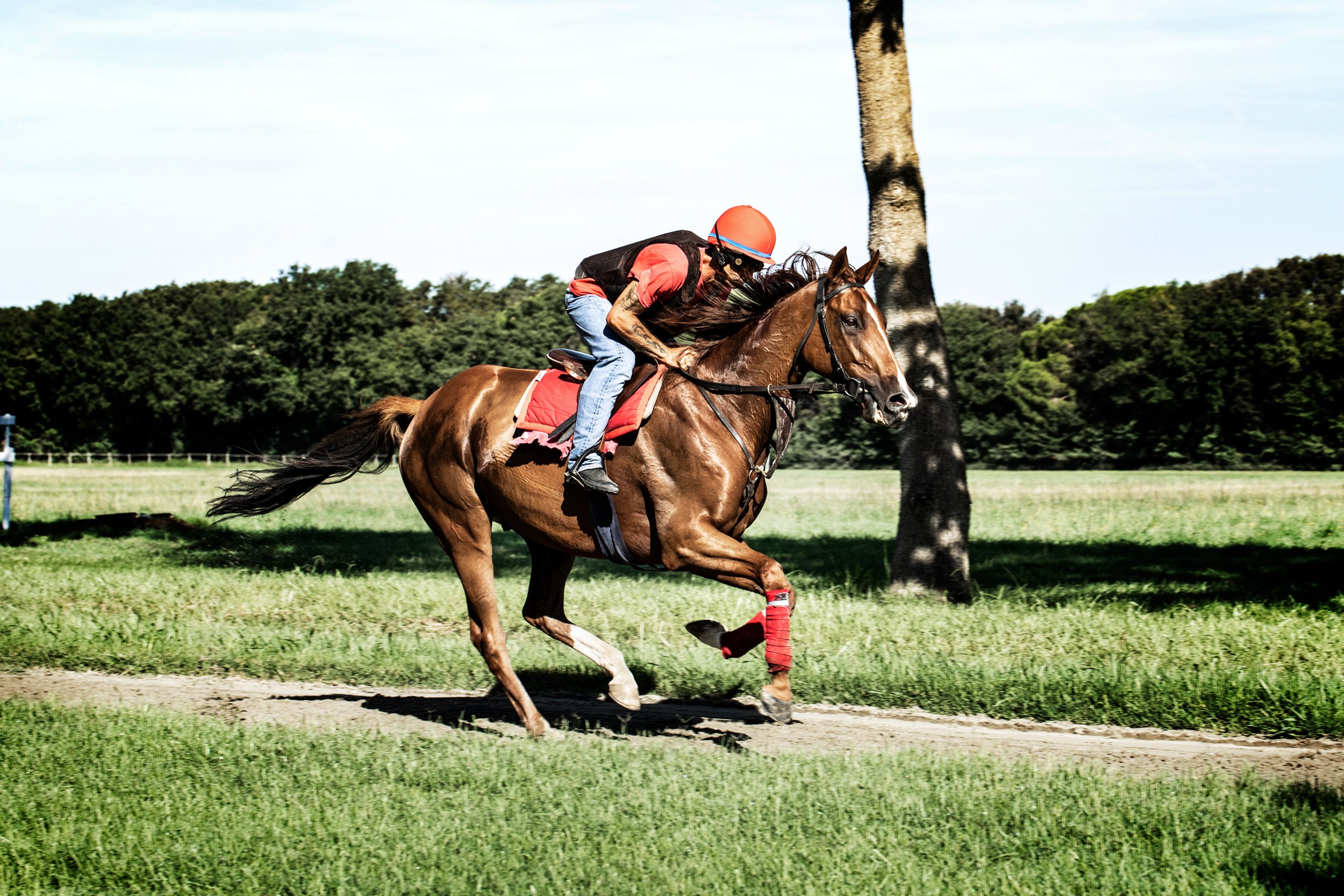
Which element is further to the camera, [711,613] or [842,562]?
[842,562]

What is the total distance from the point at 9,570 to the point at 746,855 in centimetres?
1251

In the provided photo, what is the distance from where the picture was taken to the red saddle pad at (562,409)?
21.2 ft

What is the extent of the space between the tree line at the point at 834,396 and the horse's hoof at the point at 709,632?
55.5 metres

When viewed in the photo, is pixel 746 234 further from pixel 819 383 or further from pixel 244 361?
pixel 244 361

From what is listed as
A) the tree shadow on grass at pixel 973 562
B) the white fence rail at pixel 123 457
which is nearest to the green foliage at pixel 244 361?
the white fence rail at pixel 123 457

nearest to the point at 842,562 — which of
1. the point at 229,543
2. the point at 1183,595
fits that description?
the point at 1183,595

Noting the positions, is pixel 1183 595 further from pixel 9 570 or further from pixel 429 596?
pixel 9 570

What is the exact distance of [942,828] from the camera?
15.4 feet

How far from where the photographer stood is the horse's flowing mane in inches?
260

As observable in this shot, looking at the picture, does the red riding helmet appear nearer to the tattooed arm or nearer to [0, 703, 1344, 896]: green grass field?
the tattooed arm

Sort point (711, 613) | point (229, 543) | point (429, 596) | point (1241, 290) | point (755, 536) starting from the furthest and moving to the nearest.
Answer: point (1241, 290) → point (755, 536) → point (229, 543) → point (429, 596) → point (711, 613)

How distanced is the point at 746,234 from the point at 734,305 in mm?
466

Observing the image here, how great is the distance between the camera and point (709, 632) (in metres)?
6.17

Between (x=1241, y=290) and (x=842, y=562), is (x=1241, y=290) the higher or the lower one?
the higher one
